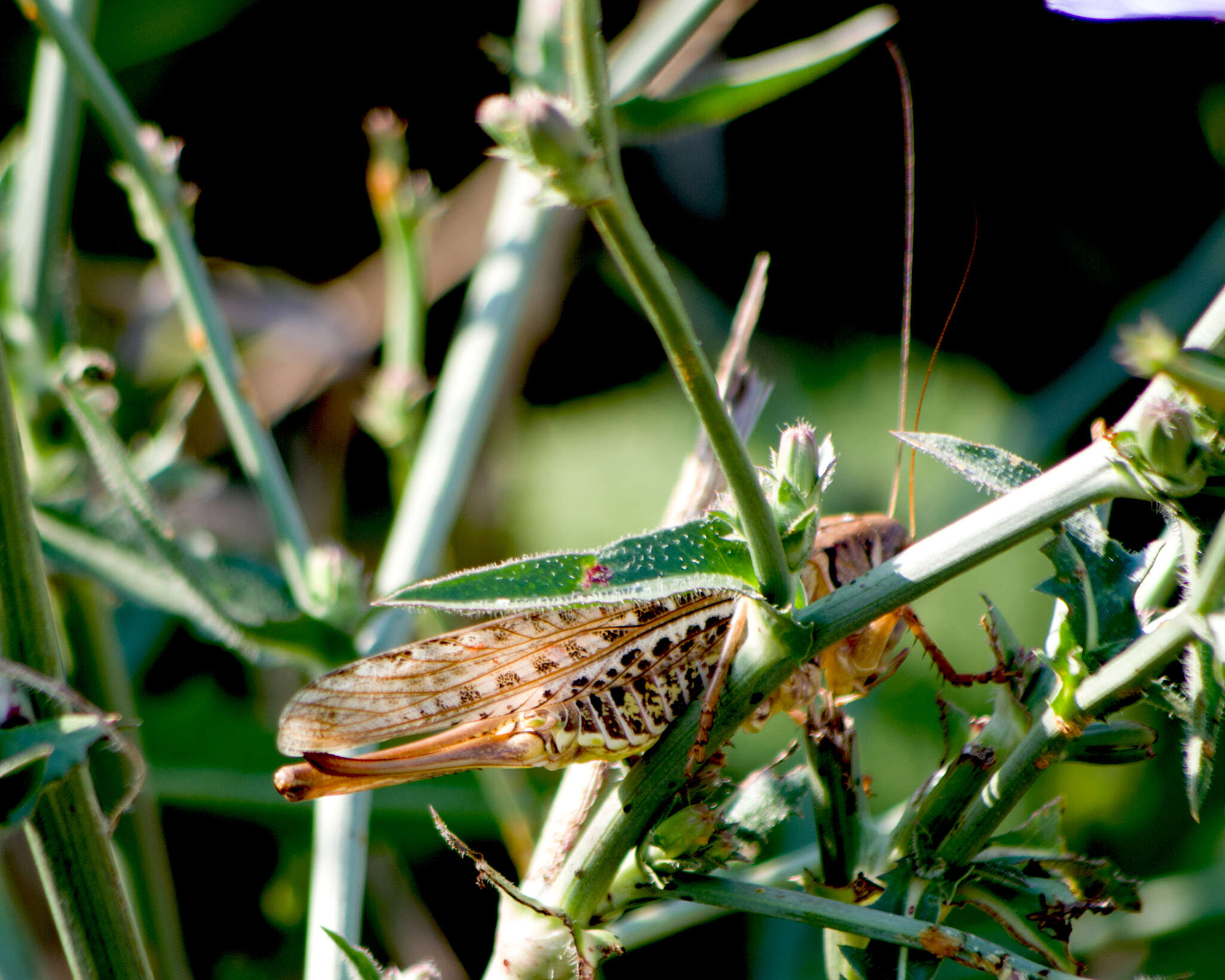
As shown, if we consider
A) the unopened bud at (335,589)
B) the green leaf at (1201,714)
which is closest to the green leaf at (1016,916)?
the green leaf at (1201,714)

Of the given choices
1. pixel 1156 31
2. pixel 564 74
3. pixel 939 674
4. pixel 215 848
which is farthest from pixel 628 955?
pixel 1156 31

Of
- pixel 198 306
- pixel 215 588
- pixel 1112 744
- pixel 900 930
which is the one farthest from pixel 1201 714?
pixel 198 306

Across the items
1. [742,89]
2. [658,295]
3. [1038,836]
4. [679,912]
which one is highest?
[742,89]

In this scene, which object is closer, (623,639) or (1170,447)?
(1170,447)

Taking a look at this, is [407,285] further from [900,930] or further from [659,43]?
[900,930]

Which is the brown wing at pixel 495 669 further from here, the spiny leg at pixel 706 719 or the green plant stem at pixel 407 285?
the green plant stem at pixel 407 285

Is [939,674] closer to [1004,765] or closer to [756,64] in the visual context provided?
[1004,765]
